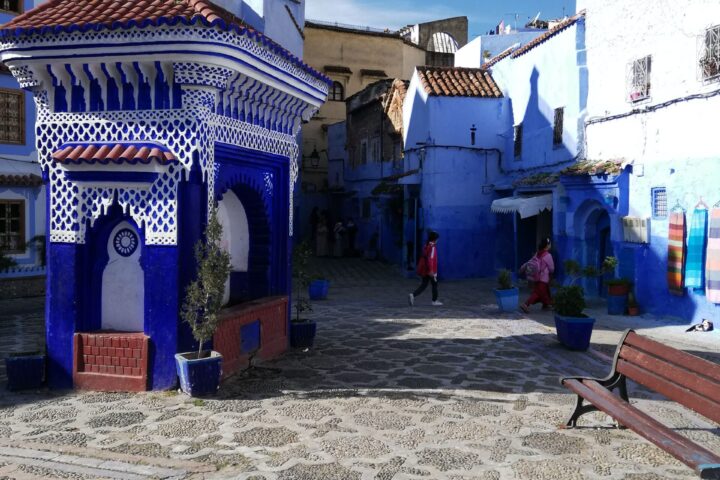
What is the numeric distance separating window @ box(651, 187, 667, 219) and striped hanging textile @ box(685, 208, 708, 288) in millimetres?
1103

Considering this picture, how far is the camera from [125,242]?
794cm

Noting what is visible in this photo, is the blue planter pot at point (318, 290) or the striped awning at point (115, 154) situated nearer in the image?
the striped awning at point (115, 154)

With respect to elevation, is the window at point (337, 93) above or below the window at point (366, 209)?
above

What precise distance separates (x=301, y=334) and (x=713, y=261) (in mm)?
7308

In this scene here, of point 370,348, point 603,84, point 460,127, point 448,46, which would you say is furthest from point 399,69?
point 370,348

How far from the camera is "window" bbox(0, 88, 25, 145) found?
17.1m

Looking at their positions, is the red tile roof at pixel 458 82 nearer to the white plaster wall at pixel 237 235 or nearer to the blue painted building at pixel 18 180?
the blue painted building at pixel 18 180

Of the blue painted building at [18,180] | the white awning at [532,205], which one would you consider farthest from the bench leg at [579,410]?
the blue painted building at [18,180]


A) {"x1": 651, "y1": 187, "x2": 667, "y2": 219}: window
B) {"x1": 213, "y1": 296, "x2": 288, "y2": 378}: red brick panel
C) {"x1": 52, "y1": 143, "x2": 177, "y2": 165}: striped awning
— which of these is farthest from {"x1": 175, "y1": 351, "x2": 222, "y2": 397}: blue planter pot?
{"x1": 651, "y1": 187, "x2": 667, "y2": 219}: window

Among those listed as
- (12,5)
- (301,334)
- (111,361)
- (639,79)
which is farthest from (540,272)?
(12,5)

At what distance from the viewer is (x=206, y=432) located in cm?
621

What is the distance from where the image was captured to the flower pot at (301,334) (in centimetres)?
1007

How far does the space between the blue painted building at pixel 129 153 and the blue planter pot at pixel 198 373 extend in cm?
25

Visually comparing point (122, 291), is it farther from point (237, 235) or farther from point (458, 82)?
point (458, 82)
